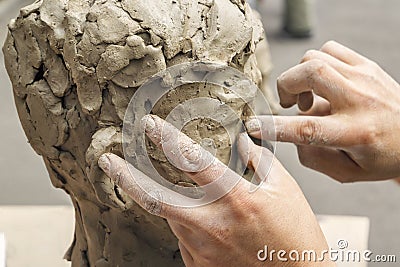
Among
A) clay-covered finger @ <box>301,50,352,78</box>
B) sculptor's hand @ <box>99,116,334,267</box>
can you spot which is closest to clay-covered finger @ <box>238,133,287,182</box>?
sculptor's hand @ <box>99,116,334,267</box>

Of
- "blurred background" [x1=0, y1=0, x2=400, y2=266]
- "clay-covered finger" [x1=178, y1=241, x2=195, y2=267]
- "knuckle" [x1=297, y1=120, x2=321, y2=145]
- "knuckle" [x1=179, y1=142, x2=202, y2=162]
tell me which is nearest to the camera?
"knuckle" [x1=179, y1=142, x2=202, y2=162]

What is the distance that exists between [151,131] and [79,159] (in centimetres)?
24

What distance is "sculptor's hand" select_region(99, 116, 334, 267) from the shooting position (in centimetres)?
105

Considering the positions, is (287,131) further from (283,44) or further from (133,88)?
(283,44)

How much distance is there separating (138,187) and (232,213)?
0.15 metres

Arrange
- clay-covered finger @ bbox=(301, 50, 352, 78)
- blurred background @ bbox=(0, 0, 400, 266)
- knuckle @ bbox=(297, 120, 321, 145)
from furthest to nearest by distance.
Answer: blurred background @ bbox=(0, 0, 400, 266) < clay-covered finger @ bbox=(301, 50, 352, 78) < knuckle @ bbox=(297, 120, 321, 145)

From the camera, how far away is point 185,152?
104 cm

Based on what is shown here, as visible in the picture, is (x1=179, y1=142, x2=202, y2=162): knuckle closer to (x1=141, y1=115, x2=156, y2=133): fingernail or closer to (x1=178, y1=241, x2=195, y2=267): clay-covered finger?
(x1=141, y1=115, x2=156, y2=133): fingernail

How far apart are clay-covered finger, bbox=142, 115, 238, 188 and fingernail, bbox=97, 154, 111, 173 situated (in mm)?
89

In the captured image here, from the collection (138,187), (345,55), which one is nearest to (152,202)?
(138,187)

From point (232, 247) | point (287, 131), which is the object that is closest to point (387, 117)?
point (287, 131)

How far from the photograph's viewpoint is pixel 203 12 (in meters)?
1.13

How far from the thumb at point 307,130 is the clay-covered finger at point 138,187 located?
0.23 metres

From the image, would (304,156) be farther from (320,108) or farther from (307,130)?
(307,130)
